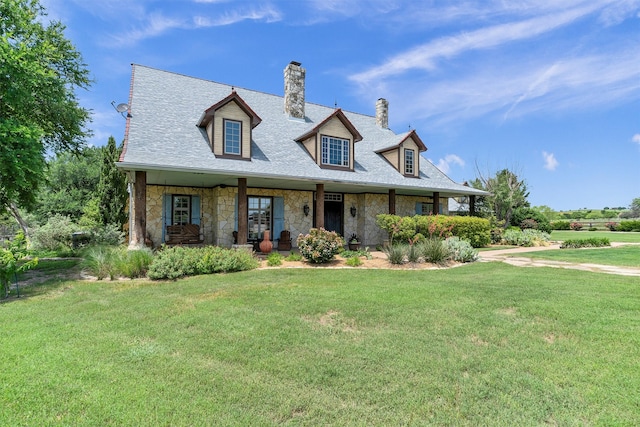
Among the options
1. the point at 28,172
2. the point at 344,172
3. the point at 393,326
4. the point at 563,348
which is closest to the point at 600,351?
the point at 563,348

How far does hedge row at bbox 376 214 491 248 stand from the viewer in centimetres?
1389

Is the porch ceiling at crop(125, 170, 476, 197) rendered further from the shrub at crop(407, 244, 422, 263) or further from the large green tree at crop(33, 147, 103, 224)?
the large green tree at crop(33, 147, 103, 224)

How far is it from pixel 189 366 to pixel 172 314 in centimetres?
198

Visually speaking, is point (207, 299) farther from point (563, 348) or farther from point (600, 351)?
point (600, 351)

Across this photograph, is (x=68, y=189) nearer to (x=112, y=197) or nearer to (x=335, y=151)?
(x=112, y=197)

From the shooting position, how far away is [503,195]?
22.6 meters

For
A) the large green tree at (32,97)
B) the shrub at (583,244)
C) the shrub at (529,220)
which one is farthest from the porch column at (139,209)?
the shrub at (529,220)

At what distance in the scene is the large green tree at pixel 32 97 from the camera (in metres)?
8.42

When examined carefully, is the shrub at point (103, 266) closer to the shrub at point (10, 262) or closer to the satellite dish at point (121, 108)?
the shrub at point (10, 262)

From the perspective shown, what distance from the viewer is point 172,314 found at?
519cm

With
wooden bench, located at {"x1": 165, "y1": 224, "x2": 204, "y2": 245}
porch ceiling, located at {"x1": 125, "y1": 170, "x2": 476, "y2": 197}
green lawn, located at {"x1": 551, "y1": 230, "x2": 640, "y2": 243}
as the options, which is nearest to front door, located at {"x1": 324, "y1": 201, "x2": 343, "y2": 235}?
porch ceiling, located at {"x1": 125, "y1": 170, "x2": 476, "y2": 197}

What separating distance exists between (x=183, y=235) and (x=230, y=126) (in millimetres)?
4705

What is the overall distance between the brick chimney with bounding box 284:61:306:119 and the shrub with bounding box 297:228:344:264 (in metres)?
8.95

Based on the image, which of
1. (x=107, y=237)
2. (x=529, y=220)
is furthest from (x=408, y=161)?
(x=107, y=237)
